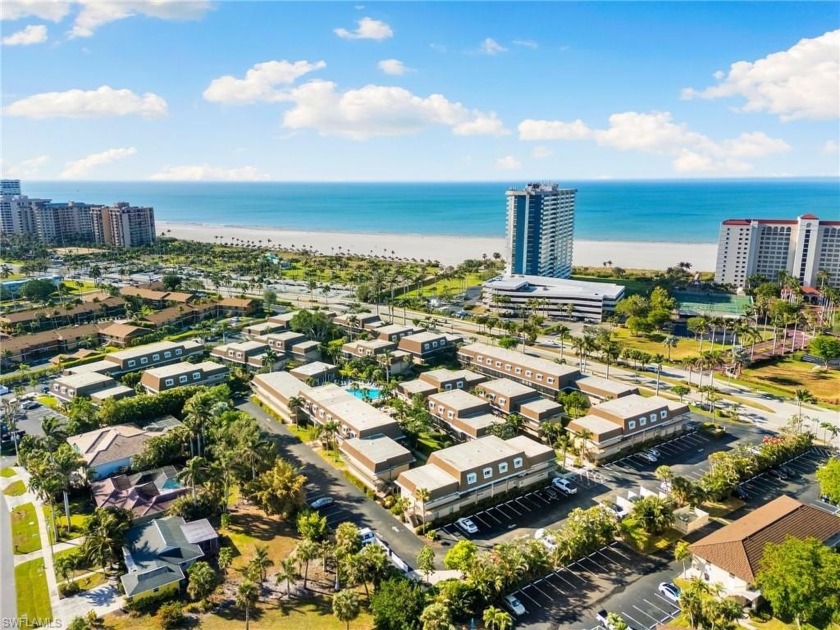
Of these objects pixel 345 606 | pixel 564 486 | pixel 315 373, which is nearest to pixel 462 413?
pixel 564 486

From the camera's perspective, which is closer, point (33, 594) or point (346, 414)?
Result: point (33, 594)

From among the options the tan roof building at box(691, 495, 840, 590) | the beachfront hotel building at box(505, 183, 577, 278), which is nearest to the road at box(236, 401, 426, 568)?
the tan roof building at box(691, 495, 840, 590)

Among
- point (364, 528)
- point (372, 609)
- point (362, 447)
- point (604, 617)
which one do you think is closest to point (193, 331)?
point (362, 447)

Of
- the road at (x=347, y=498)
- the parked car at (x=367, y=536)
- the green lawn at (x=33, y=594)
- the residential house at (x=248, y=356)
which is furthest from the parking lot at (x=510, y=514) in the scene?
the residential house at (x=248, y=356)

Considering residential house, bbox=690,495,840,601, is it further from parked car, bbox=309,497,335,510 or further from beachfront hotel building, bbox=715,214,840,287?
beachfront hotel building, bbox=715,214,840,287

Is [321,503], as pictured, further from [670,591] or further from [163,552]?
[670,591]

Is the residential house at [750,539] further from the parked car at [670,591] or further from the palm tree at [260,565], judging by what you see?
the palm tree at [260,565]

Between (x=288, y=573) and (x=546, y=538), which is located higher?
(x=288, y=573)
